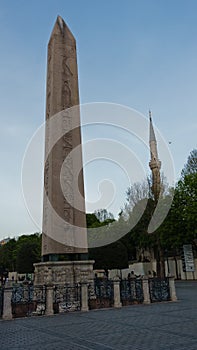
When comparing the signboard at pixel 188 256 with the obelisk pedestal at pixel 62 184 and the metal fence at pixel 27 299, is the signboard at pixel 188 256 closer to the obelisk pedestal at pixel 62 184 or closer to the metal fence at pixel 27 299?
the obelisk pedestal at pixel 62 184

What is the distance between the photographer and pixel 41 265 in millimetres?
11781

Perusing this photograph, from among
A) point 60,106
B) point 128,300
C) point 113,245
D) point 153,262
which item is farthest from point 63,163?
point 153,262

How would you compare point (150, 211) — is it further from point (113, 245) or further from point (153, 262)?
point (153, 262)

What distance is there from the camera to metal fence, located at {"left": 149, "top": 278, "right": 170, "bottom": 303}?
42.3 feet

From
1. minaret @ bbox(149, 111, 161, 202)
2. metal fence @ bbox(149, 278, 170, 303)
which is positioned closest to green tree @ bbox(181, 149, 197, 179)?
minaret @ bbox(149, 111, 161, 202)

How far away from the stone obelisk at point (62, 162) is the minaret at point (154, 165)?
55.0 feet

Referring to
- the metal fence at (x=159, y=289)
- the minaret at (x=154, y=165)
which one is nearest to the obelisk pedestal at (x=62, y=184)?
the metal fence at (x=159, y=289)

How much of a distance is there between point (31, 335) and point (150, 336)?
2402 mm

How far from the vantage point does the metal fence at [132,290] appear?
41.4 feet

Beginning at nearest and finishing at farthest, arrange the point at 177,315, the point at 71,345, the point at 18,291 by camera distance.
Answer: the point at 71,345, the point at 177,315, the point at 18,291

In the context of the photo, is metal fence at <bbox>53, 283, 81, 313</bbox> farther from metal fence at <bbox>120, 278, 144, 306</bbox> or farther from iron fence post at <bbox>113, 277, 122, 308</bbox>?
metal fence at <bbox>120, 278, 144, 306</bbox>

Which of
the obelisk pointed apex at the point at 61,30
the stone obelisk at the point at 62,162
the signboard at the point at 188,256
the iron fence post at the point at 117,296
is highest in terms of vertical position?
the obelisk pointed apex at the point at 61,30

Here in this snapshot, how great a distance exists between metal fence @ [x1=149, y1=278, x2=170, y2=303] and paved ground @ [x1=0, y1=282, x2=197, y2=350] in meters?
3.09

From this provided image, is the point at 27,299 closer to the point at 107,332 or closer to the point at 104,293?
the point at 104,293
